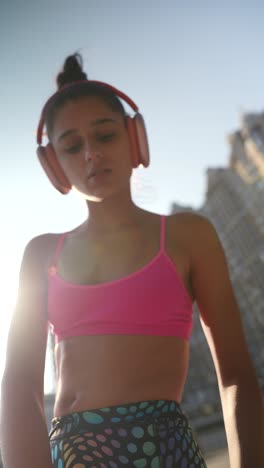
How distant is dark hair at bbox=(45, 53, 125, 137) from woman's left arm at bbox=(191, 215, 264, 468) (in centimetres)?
82

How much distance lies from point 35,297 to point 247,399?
93 cm

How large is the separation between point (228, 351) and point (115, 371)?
1.52 feet

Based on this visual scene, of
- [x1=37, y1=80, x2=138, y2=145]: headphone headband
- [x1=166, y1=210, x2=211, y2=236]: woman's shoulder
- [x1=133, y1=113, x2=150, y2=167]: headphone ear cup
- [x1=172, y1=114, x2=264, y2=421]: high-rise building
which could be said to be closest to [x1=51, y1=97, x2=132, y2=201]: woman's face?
[x1=37, y1=80, x2=138, y2=145]: headphone headband

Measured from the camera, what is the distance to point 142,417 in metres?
1.13

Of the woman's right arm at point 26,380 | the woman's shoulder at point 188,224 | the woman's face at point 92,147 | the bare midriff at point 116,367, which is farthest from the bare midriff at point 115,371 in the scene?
the woman's face at point 92,147

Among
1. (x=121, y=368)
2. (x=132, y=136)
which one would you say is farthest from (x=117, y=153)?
(x=121, y=368)

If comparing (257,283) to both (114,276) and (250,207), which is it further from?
(114,276)

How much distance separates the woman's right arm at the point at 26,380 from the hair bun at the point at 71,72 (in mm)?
1106

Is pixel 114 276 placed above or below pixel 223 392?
above

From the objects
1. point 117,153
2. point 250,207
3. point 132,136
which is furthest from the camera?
point 250,207

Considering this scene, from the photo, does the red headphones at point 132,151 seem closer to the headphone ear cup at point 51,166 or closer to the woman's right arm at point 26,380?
the headphone ear cup at point 51,166

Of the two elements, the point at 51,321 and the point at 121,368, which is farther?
the point at 51,321

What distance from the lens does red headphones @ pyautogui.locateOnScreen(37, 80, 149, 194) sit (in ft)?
6.19

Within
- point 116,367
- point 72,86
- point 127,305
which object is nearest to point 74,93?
point 72,86
